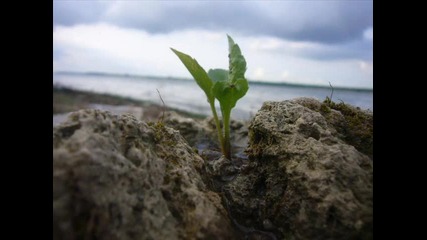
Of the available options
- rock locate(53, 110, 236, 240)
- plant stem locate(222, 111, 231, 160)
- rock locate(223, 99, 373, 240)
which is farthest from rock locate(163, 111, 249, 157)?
rock locate(53, 110, 236, 240)

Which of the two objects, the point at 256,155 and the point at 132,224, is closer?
the point at 132,224

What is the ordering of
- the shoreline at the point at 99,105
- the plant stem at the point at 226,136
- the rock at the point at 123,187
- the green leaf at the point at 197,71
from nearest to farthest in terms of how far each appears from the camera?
the rock at the point at 123,187 → the green leaf at the point at 197,71 → the plant stem at the point at 226,136 → the shoreline at the point at 99,105

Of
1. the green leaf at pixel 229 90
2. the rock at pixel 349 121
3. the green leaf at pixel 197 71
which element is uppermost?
the green leaf at pixel 197 71

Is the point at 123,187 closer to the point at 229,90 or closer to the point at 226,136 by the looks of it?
the point at 229,90

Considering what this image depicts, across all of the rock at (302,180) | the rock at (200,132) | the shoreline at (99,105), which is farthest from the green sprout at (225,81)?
the shoreline at (99,105)

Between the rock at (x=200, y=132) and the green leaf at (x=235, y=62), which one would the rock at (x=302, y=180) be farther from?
the rock at (x=200, y=132)
